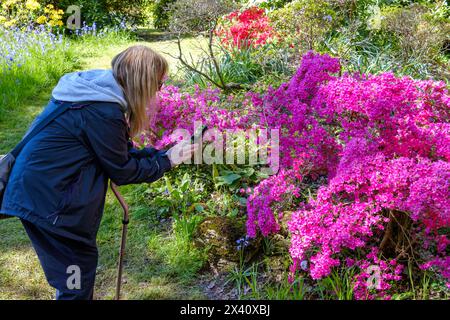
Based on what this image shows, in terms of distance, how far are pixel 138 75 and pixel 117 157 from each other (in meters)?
0.38

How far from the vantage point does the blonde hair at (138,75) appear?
2.11 meters

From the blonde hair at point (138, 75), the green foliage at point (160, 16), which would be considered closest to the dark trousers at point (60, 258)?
the blonde hair at point (138, 75)

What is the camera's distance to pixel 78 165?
2.04m

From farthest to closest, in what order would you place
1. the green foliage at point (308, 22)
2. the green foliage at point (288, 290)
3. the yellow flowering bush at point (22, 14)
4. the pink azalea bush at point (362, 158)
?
1. the yellow flowering bush at point (22, 14)
2. the green foliage at point (308, 22)
3. the green foliage at point (288, 290)
4. the pink azalea bush at point (362, 158)

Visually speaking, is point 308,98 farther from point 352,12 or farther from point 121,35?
point 121,35

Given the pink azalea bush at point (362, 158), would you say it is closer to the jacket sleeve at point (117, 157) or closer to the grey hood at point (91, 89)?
the jacket sleeve at point (117, 157)

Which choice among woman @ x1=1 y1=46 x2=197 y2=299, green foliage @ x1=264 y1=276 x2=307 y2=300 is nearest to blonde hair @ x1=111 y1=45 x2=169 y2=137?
woman @ x1=1 y1=46 x2=197 y2=299

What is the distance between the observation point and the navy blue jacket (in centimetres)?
200

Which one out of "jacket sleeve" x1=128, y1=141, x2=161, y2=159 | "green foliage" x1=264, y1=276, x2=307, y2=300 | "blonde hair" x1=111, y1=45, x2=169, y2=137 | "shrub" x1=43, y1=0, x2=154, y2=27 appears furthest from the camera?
"shrub" x1=43, y1=0, x2=154, y2=27

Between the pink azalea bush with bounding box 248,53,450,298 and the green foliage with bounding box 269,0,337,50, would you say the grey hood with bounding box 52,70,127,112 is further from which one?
the green foliage with bounding box 269,0,337,50

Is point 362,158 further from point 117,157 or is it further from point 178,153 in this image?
point 117,157

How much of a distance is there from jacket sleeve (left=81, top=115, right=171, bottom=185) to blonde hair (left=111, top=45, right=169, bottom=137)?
0.13 metres

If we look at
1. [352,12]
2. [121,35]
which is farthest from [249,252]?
[121,35]

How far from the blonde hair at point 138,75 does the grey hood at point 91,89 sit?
41 millimetres
